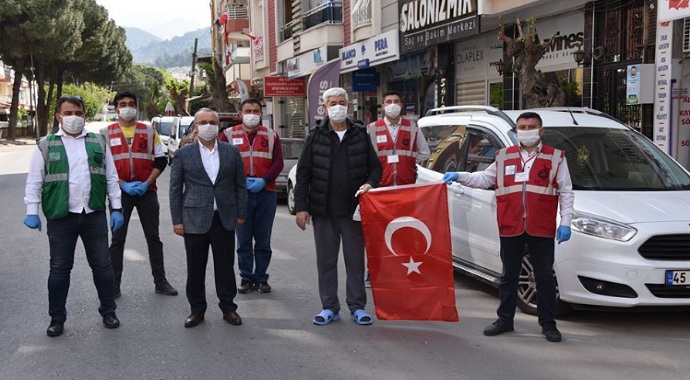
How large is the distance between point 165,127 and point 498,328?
27.2 m

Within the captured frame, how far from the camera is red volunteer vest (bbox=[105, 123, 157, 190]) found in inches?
271

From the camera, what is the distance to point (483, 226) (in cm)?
663

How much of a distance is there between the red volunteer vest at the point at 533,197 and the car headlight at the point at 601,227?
0.31 m

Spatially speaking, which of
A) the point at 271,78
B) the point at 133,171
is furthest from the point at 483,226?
the point at 271,78

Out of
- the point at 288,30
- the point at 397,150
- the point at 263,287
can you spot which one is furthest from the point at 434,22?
the point at 288,30

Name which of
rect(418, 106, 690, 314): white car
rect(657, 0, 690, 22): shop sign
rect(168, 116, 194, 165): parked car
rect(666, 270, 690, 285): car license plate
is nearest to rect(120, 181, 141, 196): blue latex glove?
rect(418, 106, 690, 314): white car

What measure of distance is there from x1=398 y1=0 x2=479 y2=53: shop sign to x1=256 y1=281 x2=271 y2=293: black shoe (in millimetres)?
9541

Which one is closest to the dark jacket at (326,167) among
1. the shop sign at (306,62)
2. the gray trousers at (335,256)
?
the gray trousers at (335,256)

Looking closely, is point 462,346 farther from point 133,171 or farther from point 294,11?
point 294,11

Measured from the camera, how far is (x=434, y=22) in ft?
56.0

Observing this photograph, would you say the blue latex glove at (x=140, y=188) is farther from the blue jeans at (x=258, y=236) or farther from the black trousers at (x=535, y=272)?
the black trousers at (x=535, y=272)

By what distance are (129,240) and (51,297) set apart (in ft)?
14.8

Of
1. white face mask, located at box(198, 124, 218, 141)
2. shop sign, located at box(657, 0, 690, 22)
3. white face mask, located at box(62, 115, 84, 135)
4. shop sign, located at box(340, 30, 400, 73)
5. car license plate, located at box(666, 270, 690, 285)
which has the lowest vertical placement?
car license plate, located at box(666, 270, 690, 285)

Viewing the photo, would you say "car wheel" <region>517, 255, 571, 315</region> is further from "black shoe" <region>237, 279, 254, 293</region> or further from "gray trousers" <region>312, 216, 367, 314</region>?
"black shoe" <region>237, 279, 254, 293</region>
